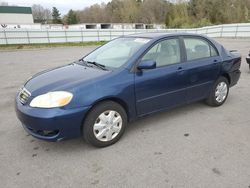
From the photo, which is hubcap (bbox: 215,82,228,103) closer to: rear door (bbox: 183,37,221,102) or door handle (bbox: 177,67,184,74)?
rear door (bbox: 183,37,221,102)

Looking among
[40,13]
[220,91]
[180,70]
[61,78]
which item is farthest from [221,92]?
[40,13]

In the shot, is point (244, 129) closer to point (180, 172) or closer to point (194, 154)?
point (194, 154)

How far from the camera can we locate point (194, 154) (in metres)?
2.81

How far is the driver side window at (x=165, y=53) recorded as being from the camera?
3.37m

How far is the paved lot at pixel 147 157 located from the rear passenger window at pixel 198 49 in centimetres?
110

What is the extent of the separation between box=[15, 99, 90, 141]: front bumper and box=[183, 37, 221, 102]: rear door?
6.51 ft

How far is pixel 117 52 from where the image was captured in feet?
12.0

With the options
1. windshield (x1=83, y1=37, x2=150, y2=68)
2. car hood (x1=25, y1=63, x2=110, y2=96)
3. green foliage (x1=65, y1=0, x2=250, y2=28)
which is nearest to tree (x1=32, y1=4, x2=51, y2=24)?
green foliage (x1=65, y1=0, x2=250, y2=28)

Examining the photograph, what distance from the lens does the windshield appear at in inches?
130

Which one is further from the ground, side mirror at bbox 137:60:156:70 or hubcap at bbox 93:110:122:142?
side mirror at bbox 137:60:156:70

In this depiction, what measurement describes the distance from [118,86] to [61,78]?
0.82 metres

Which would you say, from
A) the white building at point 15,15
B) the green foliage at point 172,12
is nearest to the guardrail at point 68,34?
the green foliage at point 172,12

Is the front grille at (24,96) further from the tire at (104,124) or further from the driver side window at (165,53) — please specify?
the driver side window at (165,53)

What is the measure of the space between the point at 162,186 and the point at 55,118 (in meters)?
1.41
